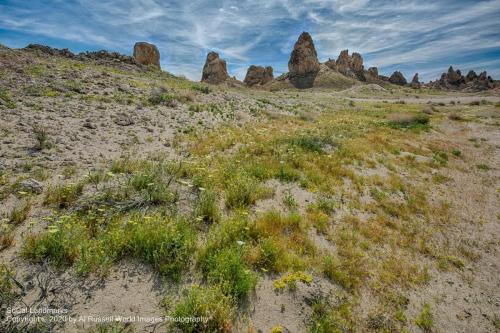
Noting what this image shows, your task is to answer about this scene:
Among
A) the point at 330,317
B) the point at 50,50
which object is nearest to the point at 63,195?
the point at 330,317

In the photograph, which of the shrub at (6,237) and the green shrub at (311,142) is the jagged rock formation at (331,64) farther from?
the shrub at (6,237)

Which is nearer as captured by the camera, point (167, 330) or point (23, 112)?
point (167, 330)

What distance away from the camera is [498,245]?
782cm

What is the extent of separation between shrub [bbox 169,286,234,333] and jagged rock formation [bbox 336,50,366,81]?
528 feet

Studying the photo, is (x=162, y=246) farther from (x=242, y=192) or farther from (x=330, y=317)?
(x=242, y=192)

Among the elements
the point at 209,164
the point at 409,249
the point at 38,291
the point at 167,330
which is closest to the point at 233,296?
the point at 167,330

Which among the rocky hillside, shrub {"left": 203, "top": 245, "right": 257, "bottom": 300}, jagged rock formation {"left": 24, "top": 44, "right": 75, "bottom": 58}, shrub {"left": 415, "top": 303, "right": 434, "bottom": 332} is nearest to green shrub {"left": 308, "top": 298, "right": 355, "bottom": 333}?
the rocky hillside

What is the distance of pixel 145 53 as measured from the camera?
80312 millimetres

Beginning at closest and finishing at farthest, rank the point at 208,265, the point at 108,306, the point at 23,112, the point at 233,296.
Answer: the point at 108,306 < the point at 233,296 < the point at 208,265 < the point at 23,112

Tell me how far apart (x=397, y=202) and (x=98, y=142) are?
1149 cm

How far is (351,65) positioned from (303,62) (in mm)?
46565

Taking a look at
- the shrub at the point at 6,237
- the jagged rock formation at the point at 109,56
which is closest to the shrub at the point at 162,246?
the shrub at the point at 6,237

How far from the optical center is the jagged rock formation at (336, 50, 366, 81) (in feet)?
491

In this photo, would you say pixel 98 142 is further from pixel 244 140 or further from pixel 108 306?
pixel 108 306
